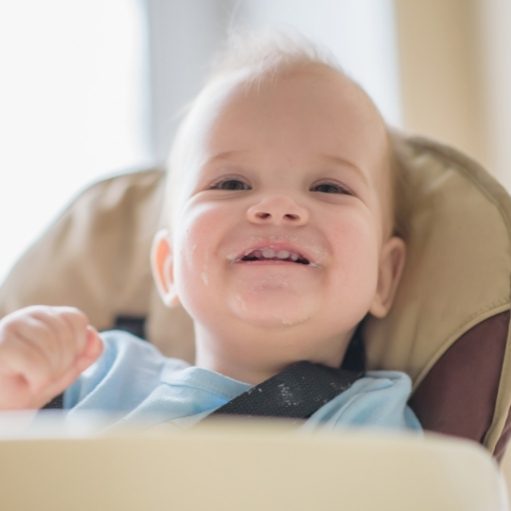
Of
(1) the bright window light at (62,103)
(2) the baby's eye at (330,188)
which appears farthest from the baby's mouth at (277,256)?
(1) the bright window light at (62,103)

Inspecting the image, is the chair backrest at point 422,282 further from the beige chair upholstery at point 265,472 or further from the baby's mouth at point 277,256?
the beige chair upholstery at point 265,472

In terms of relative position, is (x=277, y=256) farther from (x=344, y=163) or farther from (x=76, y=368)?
(x=76, y=368)

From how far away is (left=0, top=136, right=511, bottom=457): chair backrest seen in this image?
1.01 metres

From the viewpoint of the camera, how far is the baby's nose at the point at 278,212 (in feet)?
3.30

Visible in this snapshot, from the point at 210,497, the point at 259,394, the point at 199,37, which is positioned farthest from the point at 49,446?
the point at 199,37

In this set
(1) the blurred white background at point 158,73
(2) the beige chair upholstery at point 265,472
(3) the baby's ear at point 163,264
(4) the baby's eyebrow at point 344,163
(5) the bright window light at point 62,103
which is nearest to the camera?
(2) the beige chair upholstery at point 265,472

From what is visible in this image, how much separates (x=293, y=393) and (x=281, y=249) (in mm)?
160

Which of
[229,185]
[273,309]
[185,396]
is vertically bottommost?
[185,396]

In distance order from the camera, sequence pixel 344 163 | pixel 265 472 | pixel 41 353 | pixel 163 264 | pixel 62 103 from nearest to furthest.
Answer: pixel 265 472 → pixel 41 353 → pixel 344 163 → pixel 163 264 → pixel 62 103

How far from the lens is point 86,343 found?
103 centimetres

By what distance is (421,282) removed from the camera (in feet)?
3.67

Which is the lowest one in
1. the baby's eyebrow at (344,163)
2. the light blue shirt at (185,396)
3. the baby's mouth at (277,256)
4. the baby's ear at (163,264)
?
the light blue shirt at (185,396)

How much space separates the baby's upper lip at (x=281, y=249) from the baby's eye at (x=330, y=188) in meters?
0.10

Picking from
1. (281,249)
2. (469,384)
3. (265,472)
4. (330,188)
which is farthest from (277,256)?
(265,472)
